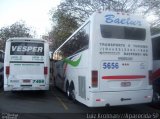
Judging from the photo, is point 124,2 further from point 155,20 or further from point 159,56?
point 159,56

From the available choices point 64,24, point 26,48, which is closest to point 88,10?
point 64,24

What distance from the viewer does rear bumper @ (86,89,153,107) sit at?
9289 millimetres

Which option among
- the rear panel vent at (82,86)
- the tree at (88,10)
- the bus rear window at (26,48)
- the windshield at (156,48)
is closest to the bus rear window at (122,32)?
the rear panel vent at (82,86)

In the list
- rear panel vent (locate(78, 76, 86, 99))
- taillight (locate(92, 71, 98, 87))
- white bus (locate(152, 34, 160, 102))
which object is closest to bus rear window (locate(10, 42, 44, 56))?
rear panel vent (locate(78, 76, 86, 99))

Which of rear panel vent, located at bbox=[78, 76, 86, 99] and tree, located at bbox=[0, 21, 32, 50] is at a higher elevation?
tree, located at bbox=[0, 21, 32, 50]

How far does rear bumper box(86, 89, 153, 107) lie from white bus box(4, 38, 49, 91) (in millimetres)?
5830

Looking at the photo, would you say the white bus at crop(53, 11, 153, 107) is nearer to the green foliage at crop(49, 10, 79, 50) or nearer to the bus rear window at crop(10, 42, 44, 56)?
the bus rear window at crop(10, 42, 44, 56)

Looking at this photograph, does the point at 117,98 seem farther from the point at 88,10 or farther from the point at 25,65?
the point at 88,10

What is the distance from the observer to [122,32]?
9930mm

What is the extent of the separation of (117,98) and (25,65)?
6.78 m

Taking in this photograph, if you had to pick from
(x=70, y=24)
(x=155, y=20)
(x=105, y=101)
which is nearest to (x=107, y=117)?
(x=105, y=101)

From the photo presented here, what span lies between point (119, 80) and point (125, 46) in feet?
4.01

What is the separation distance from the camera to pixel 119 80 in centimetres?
967

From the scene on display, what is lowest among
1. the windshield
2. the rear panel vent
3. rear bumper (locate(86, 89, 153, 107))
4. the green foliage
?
rear bumper (locate(86, 89, 153, 107))
